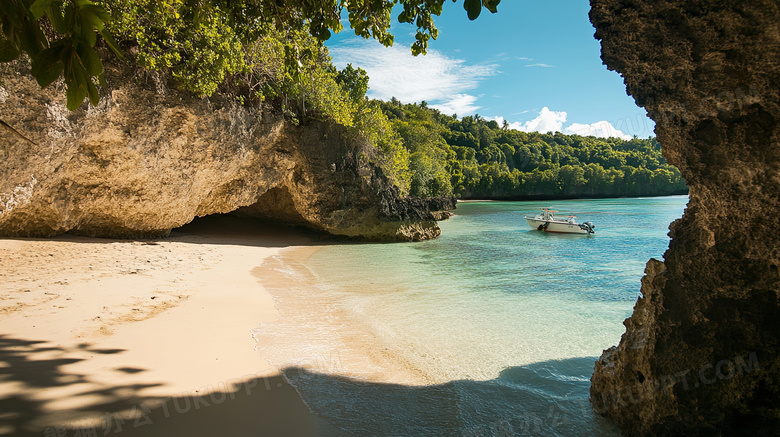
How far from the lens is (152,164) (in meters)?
10.7

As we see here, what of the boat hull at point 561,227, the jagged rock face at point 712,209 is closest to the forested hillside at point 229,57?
the jagged rock face at point 712,209

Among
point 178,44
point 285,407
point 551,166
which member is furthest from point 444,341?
point 551,166

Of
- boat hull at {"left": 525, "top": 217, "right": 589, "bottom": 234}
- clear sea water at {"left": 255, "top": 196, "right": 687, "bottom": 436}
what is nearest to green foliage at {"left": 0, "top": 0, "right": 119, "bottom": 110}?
clear sea water at {"left": 255, "top": 196, "right": 687, "bottom": 436}

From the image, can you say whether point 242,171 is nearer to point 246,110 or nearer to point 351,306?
point 246,110

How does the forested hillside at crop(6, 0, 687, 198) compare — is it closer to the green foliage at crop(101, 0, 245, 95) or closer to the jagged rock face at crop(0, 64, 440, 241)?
the green foliage at crop(101, 0, 245, 95)

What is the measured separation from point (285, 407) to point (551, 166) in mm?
95761

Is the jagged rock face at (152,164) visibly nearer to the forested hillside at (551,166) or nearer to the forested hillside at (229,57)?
the forested hillside at (229,57)

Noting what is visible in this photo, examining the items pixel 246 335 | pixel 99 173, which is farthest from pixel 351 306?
pixel 99 173

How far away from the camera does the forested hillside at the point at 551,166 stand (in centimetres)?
7975

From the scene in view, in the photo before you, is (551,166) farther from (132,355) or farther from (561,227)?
(132,355)

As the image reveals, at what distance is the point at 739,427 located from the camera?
2559 mm

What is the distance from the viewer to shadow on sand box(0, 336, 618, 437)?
283 cm

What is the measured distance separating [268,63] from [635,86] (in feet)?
39.8

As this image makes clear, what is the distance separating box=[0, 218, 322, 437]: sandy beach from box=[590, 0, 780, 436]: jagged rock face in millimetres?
2927
